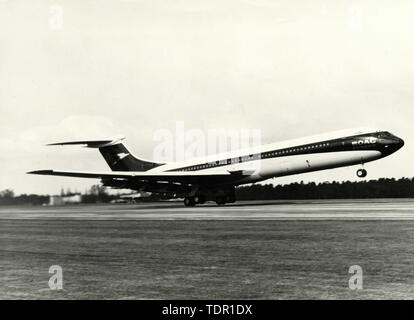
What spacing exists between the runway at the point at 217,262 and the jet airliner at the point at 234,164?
61.2ft

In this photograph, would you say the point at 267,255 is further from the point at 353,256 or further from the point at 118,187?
the point at 118,187

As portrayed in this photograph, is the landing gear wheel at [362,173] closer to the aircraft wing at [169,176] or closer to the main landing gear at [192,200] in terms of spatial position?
the aircraft wing at [169,176]

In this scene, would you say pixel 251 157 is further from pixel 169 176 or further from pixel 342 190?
pixel 342 190

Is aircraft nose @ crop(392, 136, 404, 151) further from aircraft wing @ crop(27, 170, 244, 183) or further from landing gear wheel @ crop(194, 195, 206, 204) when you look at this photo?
landing gear wheel @ crop(194, 195, 206, 204)

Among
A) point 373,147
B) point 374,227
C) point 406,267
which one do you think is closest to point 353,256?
point 406,267

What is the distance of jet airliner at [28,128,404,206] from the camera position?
3478cm

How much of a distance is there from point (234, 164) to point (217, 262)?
1212 inches

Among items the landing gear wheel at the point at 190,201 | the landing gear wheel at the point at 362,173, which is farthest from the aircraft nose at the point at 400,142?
the landing gear wheel at the point at 190,201

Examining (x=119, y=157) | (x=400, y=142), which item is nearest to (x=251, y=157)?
(x=400, y=142)

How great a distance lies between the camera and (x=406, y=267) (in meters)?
9.00

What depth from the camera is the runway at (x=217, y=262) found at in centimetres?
752

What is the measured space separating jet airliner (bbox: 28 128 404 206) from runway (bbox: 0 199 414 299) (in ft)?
61.2

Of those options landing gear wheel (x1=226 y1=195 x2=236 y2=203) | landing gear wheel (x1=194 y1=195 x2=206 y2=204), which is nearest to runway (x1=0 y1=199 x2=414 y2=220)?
landing gear wheel (x1=194 y1=195 x2=206 y2=204)
